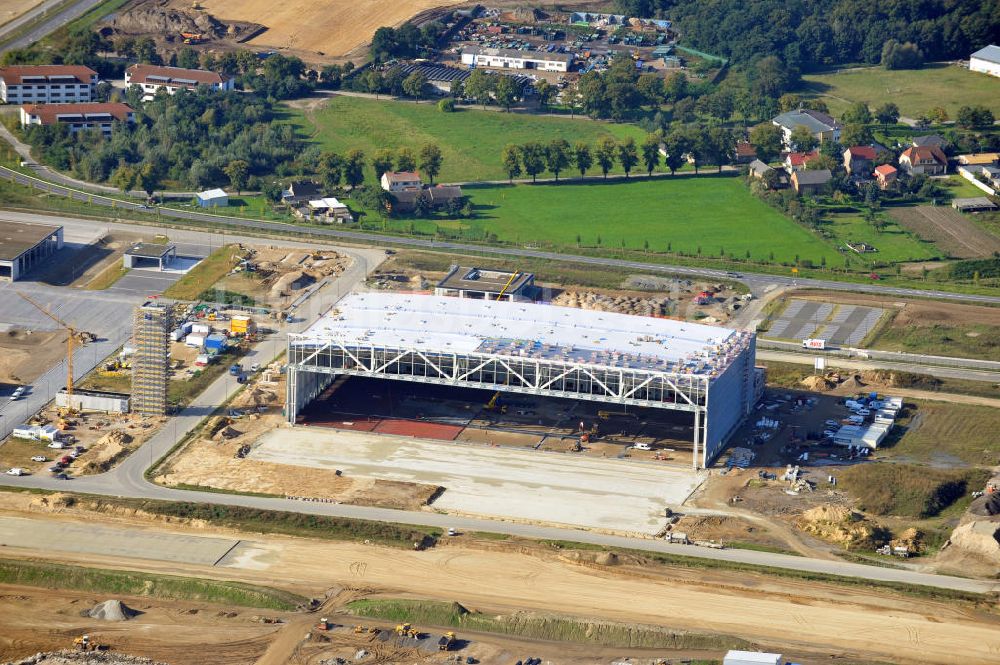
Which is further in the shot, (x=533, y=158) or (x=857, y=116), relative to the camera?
(x=857, y=116)

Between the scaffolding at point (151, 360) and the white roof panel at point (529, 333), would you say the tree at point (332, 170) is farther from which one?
the scaffolding at point (151, 360)

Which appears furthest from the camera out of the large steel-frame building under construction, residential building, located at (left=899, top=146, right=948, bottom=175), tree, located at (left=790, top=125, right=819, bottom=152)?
tree, located at (left=790, top=125, right=819, bottom=152)

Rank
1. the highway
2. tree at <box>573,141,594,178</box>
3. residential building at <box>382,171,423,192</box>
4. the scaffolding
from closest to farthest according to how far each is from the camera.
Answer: the highway → the scaffolding → residential building at <box>382,171,423,192</box> → tree at <box>573,141,594,178</box>

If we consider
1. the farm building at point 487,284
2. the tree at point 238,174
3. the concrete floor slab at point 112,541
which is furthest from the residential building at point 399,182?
the concrete floor slab at point 112,541

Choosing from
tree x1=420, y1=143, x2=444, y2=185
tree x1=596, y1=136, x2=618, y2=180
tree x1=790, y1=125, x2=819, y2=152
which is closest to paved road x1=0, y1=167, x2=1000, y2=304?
tree x1=420, y1=143, x2=444, y2=185

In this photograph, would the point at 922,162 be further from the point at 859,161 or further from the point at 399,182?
the point at 399,182

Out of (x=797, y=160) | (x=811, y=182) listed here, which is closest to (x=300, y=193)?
(x=811, y=182)

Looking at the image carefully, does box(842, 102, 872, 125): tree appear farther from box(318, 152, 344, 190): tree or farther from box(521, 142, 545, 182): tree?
box(318, 152, 344, 190): tree
